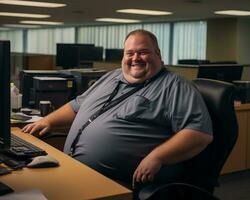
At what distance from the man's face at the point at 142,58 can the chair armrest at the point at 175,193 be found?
2.06ft

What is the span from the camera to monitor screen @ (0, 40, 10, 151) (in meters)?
1.32

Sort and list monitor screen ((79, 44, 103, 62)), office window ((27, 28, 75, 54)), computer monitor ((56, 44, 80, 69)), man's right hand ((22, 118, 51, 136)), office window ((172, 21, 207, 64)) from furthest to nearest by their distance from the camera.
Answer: office window ((27, 28, 75, 54)) < office window ((172, 21, 207, 64)) < monitor screen ((79, 44, 103, 62)) < computer monitor ((56, 44, 80, 69)) < man's right hand ((22, 118, 51, 136))

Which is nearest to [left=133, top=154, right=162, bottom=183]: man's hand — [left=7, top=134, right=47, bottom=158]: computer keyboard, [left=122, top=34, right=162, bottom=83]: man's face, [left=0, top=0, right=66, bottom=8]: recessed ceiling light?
[left=7, top=134, right=47, bottom=158]: computer keyboard

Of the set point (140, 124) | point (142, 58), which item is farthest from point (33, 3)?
point (140, 124)

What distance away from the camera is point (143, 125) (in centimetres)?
205

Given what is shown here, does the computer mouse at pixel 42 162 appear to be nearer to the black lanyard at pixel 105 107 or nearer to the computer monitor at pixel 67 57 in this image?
the black lanyard at pixel 105 107

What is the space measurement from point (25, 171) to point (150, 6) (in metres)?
6.69

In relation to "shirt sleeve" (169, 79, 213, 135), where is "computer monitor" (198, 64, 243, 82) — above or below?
above

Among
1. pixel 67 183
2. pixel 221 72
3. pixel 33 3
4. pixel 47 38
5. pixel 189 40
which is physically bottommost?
pixel 67 183

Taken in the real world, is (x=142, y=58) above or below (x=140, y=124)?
above

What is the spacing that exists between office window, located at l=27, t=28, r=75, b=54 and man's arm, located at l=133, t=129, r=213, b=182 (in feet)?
45.8

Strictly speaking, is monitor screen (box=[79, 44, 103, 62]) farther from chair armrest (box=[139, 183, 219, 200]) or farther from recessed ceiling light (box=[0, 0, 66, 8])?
chair armrest (box=[139, 183, 219, 200])

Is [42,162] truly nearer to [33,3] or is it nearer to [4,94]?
[4,94]

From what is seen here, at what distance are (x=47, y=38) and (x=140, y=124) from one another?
51.1 ft
